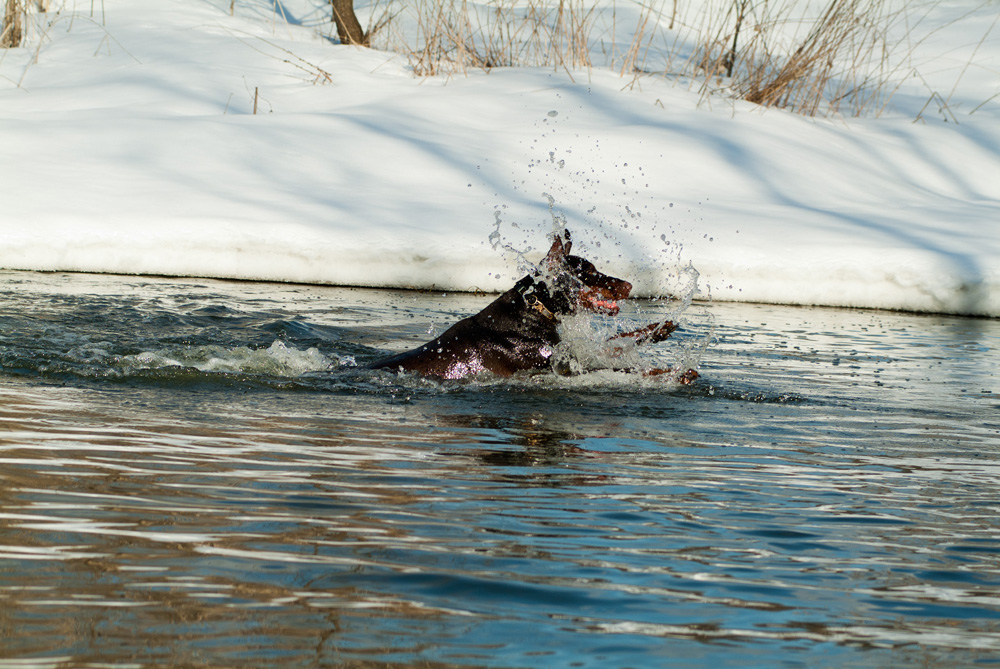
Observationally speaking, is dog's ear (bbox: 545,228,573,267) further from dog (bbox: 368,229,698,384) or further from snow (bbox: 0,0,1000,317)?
snow (bbox: 0,0,1000,317)

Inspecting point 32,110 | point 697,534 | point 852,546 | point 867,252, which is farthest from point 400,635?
point 32,110

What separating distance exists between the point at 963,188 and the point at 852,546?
29.8 feet

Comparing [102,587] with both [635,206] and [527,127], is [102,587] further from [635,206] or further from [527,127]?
[527,127]

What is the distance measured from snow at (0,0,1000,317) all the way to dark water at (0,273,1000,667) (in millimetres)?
2622

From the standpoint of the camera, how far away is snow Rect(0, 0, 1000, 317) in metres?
7.94

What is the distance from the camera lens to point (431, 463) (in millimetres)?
3303

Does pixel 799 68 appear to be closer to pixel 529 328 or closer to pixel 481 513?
pixel 529 328


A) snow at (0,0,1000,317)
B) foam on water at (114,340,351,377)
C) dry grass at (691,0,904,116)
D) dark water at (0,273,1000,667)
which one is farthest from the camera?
dry grass at (691,0,904,116)

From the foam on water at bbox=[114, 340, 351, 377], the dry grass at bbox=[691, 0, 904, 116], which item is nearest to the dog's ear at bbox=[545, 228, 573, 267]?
the foam on water at bbox=[114, 340, 351, 377]

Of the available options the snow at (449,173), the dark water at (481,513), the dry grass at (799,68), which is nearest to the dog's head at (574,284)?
the dark water at (481,513)

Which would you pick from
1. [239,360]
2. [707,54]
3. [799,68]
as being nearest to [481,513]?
[239,360]

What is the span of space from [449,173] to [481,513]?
684 centimetres

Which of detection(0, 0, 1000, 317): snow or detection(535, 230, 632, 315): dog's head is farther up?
detection(0, 0, 1000, 317): snow

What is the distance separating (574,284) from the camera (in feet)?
16.5
